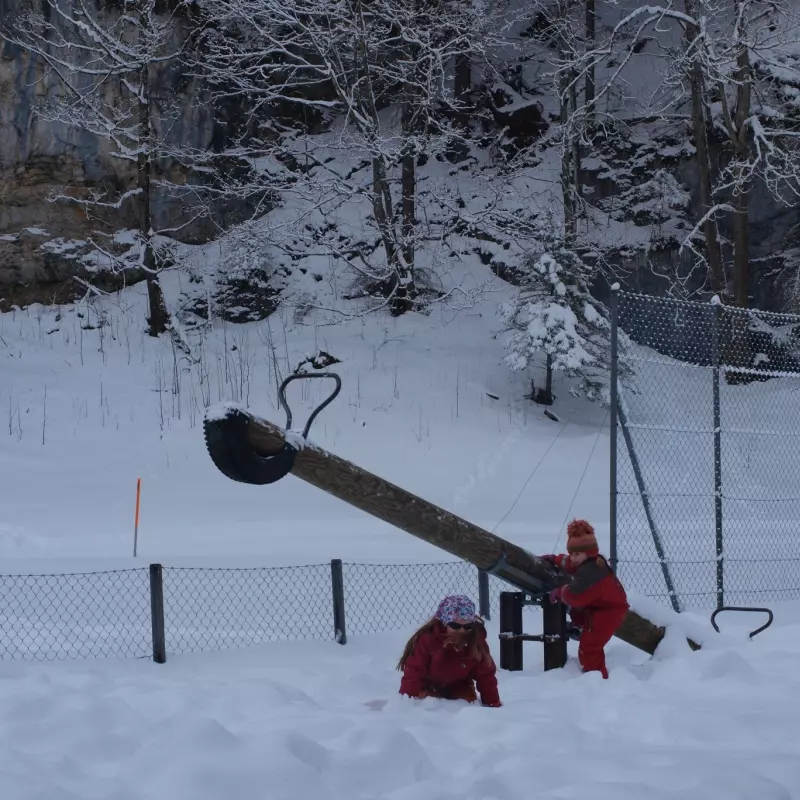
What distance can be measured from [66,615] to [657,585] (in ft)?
18.1

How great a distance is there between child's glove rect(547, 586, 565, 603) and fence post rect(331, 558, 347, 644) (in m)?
1.90

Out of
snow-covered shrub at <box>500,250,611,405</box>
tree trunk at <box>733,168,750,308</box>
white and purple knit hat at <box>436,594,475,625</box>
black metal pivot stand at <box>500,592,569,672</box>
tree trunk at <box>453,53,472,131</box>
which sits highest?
tree trunk at <box>453,53,472,131</box>

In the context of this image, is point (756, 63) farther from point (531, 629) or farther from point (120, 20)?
point (531, 629)

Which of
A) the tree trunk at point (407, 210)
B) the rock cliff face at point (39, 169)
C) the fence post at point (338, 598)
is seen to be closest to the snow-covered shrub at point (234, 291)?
the rock cliff face at point (39, 169)

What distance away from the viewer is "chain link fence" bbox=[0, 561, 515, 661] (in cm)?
712

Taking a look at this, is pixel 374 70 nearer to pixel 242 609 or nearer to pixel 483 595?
pixel 242 609

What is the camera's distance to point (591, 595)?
18.9 feet

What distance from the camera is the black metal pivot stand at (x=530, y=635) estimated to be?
6.09 meters

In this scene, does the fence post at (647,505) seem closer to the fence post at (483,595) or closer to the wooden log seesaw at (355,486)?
the wooden log seesaw at (355,486)

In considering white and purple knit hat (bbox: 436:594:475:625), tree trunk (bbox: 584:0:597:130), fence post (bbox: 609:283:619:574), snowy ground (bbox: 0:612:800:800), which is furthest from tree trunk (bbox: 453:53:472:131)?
white and purple knit hat (bbox: 436:594:475:625)

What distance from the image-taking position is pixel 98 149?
767 inches

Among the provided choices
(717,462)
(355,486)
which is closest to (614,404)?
(717,462)

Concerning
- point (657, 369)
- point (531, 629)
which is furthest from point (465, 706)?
point (657, 369)

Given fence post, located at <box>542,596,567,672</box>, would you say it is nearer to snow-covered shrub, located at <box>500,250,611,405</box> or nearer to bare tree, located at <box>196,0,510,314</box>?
snow-covered shrub, located at <box>500,250,611,405</box>
